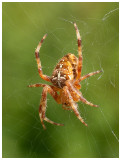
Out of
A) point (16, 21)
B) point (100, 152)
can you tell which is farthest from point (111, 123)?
point (16, 21)

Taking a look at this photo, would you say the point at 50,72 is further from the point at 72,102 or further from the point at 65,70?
the point at 72,102

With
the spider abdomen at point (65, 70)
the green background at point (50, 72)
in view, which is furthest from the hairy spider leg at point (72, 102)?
the green background at point (50, 72)

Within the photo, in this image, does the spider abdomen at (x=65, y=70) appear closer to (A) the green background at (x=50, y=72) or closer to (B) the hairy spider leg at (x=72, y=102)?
(B) the hairy spider leg at (x=72, y=102)

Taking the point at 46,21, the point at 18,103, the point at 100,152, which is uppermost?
the point at 46,21

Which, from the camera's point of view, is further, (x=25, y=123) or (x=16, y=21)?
(x=16, y=21)

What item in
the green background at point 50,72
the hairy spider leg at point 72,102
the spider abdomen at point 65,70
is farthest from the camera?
the green background at point 50,72

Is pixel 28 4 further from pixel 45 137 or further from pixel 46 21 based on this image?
pixel 45 137
